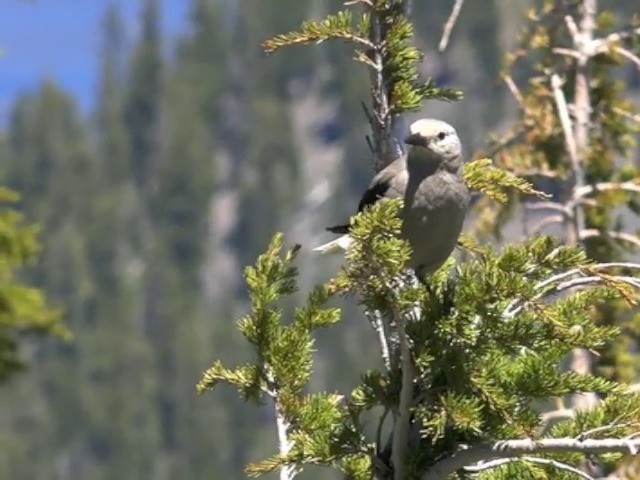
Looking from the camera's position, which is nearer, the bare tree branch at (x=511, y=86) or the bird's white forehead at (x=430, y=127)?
the bird's white forehead at (x=430, y=127)

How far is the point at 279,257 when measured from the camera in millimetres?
4672

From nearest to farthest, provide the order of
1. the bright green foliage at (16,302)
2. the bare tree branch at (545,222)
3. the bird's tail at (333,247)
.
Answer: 1. the bird's tail at (333,247)
2. the bare tree branch at (545,222)
3. the bright green foliage at (16,302)

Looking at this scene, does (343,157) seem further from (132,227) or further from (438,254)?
(438,254)

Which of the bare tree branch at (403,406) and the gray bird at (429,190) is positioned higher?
the gray bird at (429,190)

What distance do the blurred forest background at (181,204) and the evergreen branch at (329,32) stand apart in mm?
122086

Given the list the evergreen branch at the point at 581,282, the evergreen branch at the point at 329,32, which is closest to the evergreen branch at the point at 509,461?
the evergreen branch at the point at 581,282

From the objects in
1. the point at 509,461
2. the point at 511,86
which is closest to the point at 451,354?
the point at 509,461

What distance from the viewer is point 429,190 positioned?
457 cm

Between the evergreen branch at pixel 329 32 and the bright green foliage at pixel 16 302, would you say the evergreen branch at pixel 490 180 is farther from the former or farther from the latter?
the bright green foliage at pixel 16 302

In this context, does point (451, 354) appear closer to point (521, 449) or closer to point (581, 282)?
point (521, 449)

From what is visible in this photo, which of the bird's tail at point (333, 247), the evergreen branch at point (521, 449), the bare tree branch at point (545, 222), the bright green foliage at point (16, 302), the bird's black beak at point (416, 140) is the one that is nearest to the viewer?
the evergreen branch at point (521, 449)

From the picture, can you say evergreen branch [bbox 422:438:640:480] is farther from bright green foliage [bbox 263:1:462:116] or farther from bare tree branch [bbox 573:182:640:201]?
bare tree branch [bbox 573:182:640:201]

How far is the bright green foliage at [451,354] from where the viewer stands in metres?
4.14

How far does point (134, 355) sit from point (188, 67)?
56110 mm
